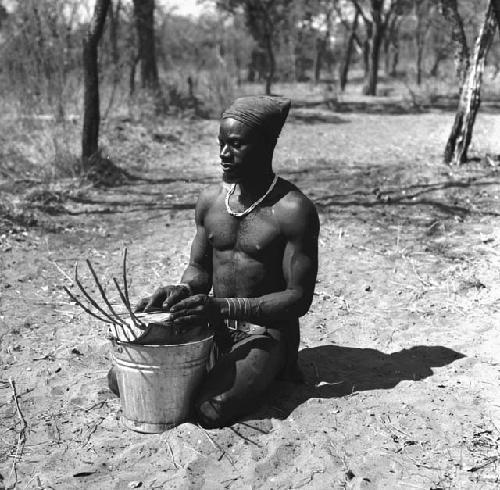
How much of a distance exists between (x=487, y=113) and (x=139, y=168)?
32.3 ft

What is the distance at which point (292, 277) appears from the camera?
10.2 ft

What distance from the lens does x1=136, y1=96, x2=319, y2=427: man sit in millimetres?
3053

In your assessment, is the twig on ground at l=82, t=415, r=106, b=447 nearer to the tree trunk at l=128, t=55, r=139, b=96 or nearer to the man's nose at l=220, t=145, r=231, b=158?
the man's nose at l=220, t=145, r=231, b=158

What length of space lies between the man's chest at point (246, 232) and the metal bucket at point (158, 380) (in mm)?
459

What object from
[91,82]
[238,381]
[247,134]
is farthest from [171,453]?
[91,82]

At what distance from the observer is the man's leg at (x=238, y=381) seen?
307 centimetres

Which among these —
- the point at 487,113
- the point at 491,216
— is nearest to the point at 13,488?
the point at 491,216

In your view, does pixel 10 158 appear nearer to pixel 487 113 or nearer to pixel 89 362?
pixel 89 362

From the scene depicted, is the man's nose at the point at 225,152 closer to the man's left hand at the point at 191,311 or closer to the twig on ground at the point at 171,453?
the man's left hand at the point at 191,311

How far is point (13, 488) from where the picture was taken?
2.73 m

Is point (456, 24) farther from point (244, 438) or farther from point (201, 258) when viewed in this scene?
point (244, 438)

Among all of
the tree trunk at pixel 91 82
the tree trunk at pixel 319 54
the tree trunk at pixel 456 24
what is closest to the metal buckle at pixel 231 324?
the tree trunk at pixel 91 82

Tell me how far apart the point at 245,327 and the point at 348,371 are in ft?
2.54

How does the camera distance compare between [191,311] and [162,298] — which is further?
[162,298]
